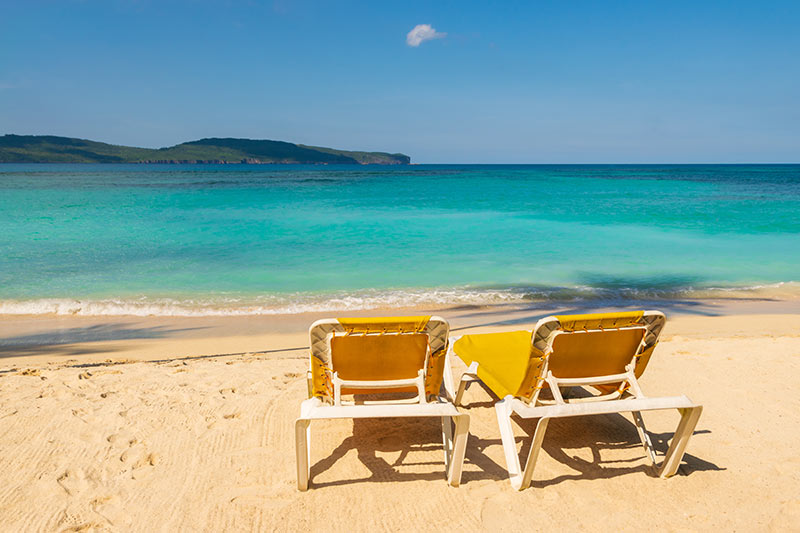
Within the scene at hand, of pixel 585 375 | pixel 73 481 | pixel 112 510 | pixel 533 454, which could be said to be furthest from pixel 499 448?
pixel 73 481

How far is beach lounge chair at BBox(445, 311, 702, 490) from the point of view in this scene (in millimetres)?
2973

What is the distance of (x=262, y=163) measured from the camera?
136 metres

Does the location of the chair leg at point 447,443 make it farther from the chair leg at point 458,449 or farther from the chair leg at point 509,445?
the chair leg at point 509,445

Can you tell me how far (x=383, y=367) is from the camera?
3297mm

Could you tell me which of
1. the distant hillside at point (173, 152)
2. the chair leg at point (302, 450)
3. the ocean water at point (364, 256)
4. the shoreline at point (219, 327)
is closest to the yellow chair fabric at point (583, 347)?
the chair leg at point (302, 450)

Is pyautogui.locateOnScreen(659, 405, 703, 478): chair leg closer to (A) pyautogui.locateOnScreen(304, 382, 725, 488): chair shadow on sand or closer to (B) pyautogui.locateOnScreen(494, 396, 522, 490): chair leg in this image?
(A) pyautogui.locateOnScreen(304, 382, 725, 488): chair shadow on sand

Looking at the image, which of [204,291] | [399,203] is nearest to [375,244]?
[204,291]

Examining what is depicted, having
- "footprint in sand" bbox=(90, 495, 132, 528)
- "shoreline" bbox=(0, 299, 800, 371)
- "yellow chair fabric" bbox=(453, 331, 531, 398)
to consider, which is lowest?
"shoreline" bbox=(0, 299, 800, 371)

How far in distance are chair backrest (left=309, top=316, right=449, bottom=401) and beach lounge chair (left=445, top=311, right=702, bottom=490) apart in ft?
1.79

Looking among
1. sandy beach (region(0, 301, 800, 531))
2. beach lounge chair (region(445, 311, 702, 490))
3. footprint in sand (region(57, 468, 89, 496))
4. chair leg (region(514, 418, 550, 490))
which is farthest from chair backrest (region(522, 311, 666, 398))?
footprint in sand (region(57, 468, 89, 496))

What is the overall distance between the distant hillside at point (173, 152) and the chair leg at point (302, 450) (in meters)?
132

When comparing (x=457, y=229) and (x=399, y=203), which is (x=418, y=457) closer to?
(x=457, y=229)

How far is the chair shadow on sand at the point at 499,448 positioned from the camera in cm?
327

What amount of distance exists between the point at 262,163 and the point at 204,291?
438 feet
